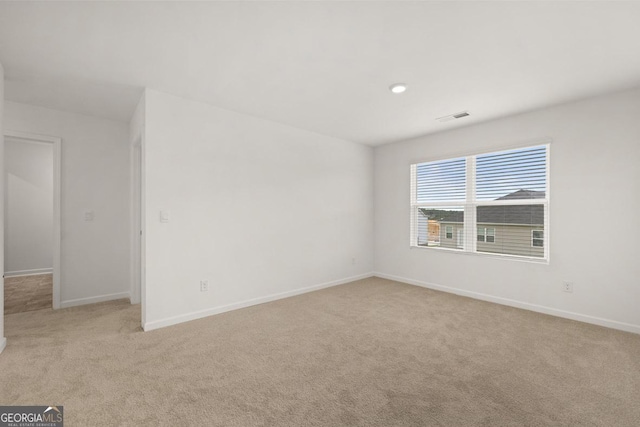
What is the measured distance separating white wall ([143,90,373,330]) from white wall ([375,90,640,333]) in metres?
1.98

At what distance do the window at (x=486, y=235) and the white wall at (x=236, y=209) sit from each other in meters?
1.93

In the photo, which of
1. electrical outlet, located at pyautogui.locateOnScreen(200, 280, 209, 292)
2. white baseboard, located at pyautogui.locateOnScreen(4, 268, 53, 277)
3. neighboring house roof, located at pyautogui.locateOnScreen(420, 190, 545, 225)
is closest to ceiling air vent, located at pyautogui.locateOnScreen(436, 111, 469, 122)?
neighboring house roof, located at pyautogui.locateOnScreen(420, 190, 545, 225)

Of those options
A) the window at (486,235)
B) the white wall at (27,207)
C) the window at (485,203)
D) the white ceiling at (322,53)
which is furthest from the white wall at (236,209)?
the white wall at (27,207)

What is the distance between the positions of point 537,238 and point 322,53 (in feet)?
11.0

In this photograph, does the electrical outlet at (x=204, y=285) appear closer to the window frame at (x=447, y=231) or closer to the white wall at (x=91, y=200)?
the white wall at (x=91, y=200)

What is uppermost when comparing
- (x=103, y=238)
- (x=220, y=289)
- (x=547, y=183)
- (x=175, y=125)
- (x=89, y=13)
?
(x=89, y=13)

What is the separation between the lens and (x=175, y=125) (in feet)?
10.2

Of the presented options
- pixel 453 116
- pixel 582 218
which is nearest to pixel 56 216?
pixel 453 116

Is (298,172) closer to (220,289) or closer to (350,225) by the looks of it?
(350,225)

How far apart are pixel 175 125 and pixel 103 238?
6.74ft

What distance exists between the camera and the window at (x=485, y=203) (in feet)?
11.8

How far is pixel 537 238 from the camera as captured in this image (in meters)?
3.58

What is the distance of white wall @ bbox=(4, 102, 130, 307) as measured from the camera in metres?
3.64

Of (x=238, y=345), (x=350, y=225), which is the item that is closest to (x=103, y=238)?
(x=238, y=345)
